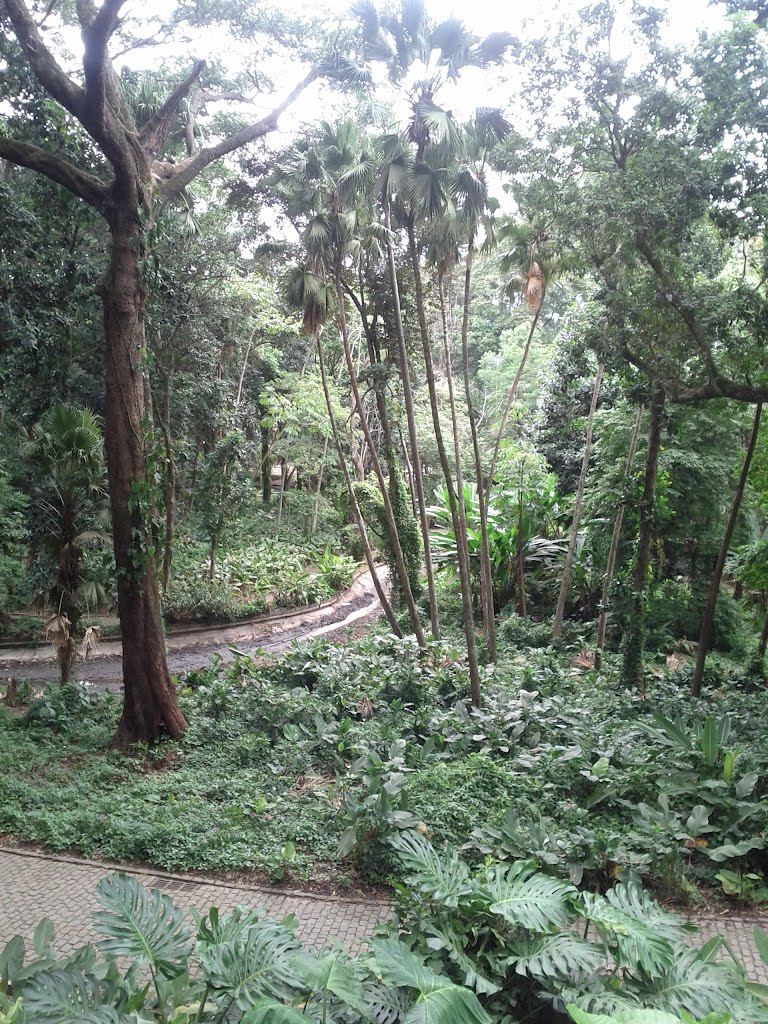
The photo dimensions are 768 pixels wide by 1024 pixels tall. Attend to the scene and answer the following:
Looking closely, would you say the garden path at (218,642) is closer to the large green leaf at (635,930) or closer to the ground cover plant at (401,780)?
the ground cover plant at (401,780)

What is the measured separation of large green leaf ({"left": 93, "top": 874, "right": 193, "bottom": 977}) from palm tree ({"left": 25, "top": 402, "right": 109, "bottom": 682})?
683 cm

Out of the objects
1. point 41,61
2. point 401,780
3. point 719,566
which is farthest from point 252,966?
point 41,61

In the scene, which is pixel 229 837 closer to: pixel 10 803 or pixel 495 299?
pixel 10 803

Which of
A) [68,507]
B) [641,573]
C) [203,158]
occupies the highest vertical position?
[203,158]

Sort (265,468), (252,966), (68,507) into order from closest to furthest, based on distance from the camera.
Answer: (252,966) → (68,507) → (265,468)

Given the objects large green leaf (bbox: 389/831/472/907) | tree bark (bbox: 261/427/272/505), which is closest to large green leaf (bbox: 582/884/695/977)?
large green leaf (bbox: 389/831/472/907)

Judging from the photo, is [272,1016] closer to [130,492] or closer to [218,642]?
[130,492]

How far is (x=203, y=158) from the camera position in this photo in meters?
9.20

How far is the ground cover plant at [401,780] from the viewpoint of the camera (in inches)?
206

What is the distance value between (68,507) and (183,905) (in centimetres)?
594

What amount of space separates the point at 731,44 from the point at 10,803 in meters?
9.55

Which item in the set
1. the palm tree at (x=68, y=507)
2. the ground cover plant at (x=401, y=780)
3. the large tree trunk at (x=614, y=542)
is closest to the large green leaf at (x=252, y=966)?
the ground cover plant at (x=401, y=780)

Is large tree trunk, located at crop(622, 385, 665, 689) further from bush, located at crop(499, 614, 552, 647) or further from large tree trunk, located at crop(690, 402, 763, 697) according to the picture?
bush, located at crop(499, 614, 552, 647)

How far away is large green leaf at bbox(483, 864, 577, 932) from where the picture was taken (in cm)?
314
